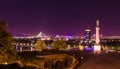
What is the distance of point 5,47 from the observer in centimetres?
2964

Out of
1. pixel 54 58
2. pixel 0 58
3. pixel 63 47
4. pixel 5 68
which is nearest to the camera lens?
pixel 5 68

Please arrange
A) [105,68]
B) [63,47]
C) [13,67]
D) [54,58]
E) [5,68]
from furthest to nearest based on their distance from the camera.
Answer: [63,47] → [54,58] → [105,68] → [13,67] → [5,68]

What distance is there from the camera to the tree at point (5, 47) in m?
29.3

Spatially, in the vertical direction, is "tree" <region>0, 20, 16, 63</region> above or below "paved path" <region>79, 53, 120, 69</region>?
above

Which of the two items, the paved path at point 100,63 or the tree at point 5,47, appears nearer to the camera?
the tree at point 5,47

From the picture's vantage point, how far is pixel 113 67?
39.7 m

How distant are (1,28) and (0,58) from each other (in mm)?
2532

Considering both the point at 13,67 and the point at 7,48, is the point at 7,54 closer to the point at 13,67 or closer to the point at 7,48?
the point at 7,48

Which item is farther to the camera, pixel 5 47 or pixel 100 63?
pixel 100 63

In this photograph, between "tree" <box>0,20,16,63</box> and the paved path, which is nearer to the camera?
"tree" <box>0,20,16,63</box>

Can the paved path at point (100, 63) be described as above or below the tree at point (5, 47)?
below

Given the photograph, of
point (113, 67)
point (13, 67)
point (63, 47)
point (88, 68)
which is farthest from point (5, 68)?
point (63, 47)

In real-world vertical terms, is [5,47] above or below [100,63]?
above

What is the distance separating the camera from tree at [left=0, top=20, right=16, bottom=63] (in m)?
29.3
